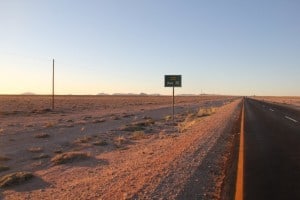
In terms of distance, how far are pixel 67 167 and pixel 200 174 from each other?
14.7ft

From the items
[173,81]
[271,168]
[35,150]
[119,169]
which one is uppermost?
[173,81]

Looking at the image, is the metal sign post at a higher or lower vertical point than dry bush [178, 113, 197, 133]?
higher

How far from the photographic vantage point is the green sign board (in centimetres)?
2753

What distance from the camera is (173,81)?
2758 centimetres

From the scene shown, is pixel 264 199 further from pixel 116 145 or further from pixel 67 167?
pixel 116 145

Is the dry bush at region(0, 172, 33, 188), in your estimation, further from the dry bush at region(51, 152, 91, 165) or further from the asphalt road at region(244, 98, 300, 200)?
the asphalt road at region(244, 98, 300, 200)

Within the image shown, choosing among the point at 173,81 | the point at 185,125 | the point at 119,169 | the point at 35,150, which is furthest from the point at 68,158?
the point at 185,125

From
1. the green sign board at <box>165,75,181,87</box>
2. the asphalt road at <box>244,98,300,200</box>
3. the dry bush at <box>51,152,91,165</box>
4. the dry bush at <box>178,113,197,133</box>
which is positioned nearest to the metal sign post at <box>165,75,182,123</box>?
the green sign board at <box>165,75,181,87</box>

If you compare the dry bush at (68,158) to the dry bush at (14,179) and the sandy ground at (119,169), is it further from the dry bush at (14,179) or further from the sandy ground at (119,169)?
the dry bush at (14,179)

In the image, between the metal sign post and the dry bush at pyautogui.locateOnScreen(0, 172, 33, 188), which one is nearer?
the dry bush at pyautogui.locateOnScreen(0, 172, 33, 188)

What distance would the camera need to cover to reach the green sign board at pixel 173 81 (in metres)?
27.5

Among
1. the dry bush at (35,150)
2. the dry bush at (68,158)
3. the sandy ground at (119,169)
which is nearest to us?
the sandy ground at (119,169)

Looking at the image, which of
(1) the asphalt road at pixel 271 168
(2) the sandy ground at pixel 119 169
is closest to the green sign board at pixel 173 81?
(2) the sandy ground at pixel 119 169

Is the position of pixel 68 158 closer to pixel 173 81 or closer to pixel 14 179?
pixel 14 179
